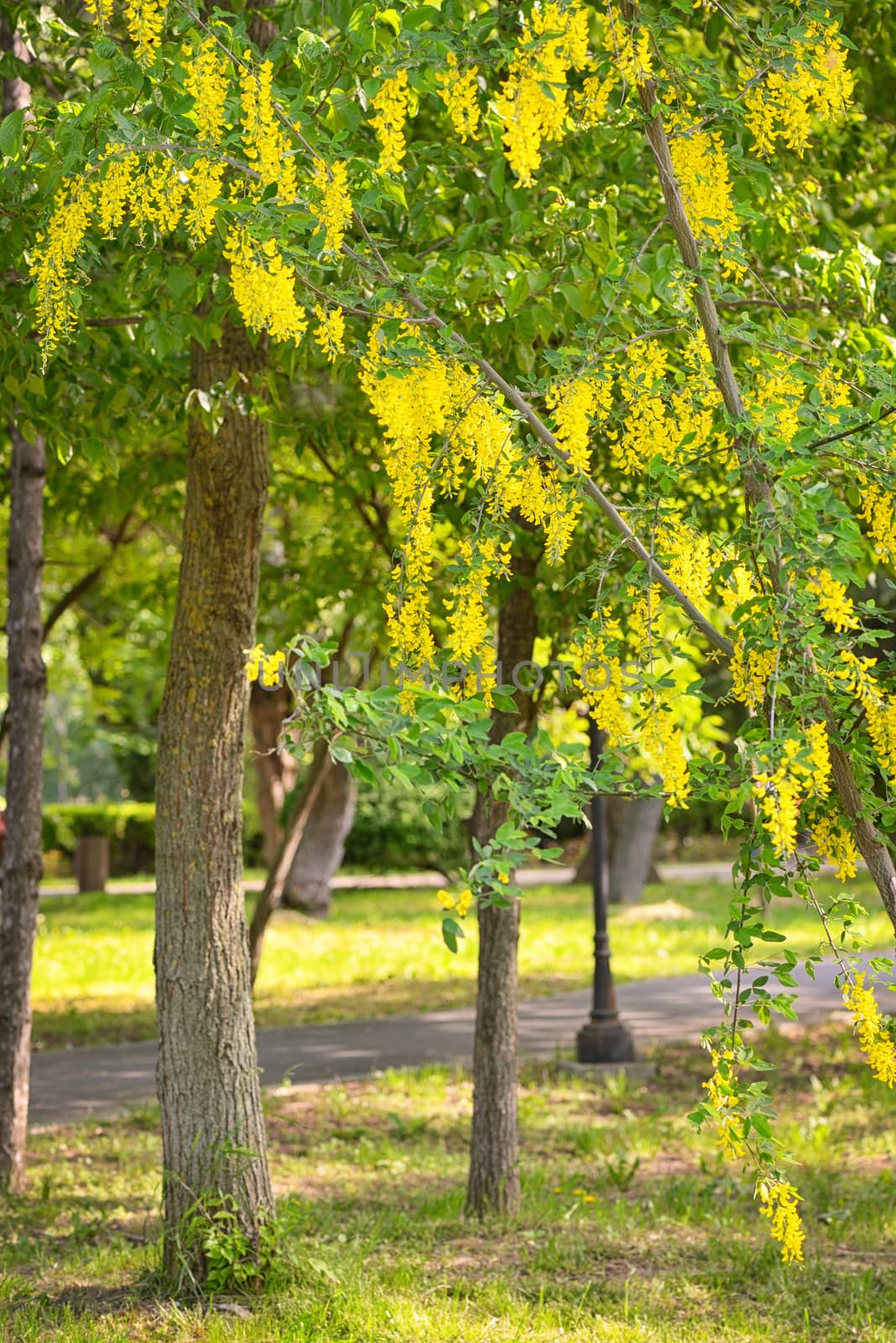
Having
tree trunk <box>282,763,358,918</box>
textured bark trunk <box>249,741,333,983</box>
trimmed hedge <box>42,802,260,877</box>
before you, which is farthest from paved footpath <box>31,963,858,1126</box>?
trimmed hedge <box>42,802,260,877</box>

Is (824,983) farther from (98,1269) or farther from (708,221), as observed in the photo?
(708,221)

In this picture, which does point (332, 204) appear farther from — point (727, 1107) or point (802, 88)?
point (727, 1107)

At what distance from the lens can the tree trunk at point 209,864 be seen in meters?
4.23

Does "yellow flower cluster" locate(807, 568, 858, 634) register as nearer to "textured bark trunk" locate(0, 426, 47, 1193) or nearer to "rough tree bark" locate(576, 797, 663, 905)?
"textured bark trunk" locate(0, 426, 47, 1193)

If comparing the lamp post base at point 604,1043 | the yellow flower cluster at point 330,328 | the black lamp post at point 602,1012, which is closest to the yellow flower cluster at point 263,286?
the yellow flower cluster at point 330,328

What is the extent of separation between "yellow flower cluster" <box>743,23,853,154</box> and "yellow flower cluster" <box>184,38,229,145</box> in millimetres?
1212

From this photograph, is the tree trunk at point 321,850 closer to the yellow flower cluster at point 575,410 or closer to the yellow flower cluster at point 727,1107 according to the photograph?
the yellow flower cluster at point 575,410

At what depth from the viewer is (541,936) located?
14164 millimetres

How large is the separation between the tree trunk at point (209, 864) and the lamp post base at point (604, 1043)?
13.3 ft

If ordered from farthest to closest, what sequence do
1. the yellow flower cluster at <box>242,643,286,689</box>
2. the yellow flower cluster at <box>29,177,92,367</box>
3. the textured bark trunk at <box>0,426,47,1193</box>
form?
the textured bark trunk at <box>0,426,47,1193</box> → the yellow flower cluster at <box>29,177,92,367</box> → the yellow flower cluster at <box>242,643,286,689</box>

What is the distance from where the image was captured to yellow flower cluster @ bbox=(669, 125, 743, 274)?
3377 millimetres

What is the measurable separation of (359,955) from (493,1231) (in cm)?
815

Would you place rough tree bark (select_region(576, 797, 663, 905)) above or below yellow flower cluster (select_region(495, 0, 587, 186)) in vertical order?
below

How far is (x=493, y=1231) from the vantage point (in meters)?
4.99
